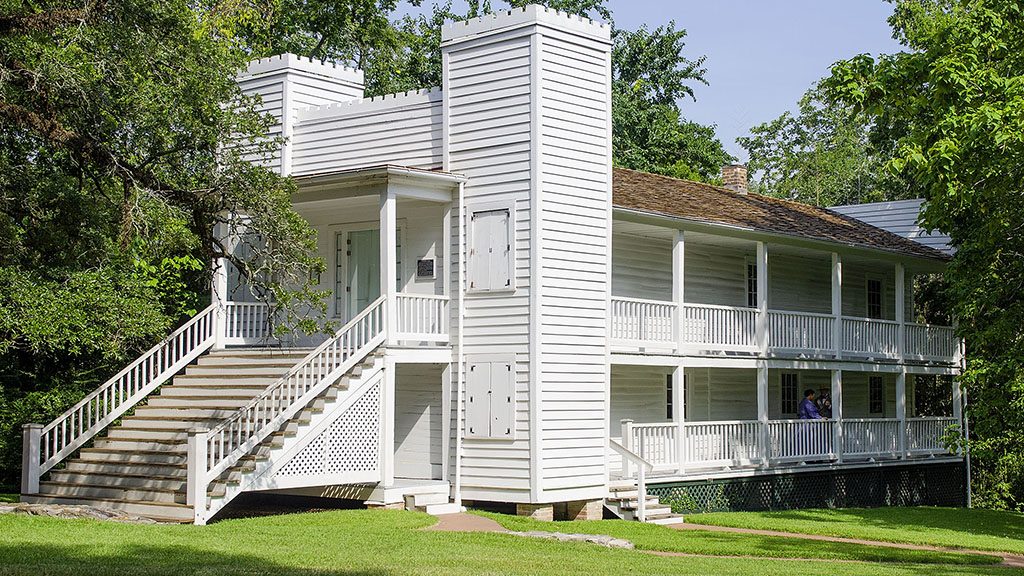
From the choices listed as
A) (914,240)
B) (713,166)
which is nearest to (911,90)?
(914,240)

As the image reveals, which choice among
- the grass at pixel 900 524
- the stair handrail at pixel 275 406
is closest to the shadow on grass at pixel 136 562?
the stair handrail at pixel 275 406

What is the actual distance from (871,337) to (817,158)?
3687 cm

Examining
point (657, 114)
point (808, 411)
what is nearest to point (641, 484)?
point (808, 411)

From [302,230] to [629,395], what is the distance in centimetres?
→ 1041

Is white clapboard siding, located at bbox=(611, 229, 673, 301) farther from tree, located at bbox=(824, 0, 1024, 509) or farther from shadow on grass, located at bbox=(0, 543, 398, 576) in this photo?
shadow on grass, located at bbox=(0, 543, 398, 576)

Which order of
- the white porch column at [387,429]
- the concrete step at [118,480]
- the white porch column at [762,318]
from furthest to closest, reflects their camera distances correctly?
the white porch column at [762,318] < the white porch column at [387,429] < the concrete step at [118,480]

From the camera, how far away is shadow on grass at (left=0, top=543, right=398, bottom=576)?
11.8 meters

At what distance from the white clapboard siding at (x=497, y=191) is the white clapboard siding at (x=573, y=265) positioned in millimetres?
311

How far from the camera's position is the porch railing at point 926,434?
1145 inches

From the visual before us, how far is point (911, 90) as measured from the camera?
22422 millimetres

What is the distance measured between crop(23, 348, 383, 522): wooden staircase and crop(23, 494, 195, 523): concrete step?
0.05ft

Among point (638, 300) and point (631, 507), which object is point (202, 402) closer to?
point (631, 507)

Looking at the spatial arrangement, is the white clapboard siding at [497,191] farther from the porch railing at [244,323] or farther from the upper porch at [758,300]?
the porch railing at [244,323]

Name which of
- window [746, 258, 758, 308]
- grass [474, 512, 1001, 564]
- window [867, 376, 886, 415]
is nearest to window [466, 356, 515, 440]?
grass [474, 512, 1001, 564]
